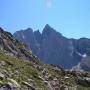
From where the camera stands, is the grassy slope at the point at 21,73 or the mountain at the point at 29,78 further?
the grassy slope at the point at 21,73

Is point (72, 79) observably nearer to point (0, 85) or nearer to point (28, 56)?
point (0, 85)

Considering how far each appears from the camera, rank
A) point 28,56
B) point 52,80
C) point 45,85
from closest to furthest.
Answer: point 45,85
point 52,80
point 28,56

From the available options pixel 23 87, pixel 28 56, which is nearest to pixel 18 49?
pixel 28 56

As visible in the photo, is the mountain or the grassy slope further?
the grassy slope

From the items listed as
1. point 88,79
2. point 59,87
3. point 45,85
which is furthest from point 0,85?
point 88,79

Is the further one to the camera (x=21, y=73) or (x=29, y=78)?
(x=21, y=73)

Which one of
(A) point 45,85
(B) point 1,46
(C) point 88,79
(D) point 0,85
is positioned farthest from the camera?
(B) point 1,46

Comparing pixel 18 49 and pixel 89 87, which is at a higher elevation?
pixel 18 49

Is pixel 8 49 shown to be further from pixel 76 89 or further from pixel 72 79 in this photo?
pixel 76 89

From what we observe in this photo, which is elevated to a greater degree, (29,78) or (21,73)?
(21,73)

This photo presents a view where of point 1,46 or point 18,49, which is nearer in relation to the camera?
point 1,46

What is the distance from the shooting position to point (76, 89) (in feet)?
175

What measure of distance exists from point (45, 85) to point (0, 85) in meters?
14.5

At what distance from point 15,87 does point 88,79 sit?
36147 mm
